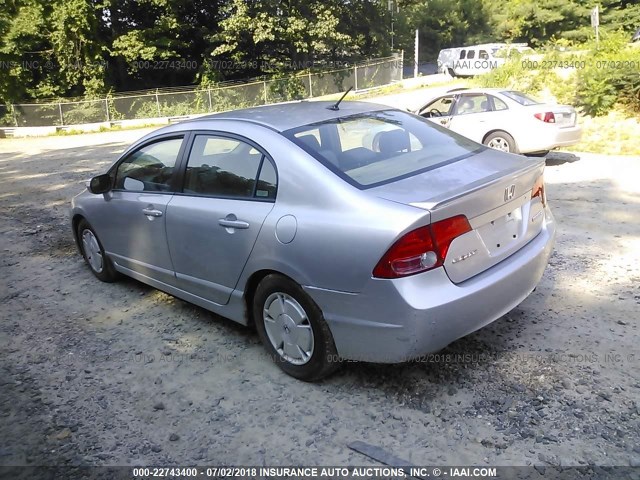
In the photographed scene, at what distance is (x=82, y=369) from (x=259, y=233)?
5.43 feet

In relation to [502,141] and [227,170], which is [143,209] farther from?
[502,141]

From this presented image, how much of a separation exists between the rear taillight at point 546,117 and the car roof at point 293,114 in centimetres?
586

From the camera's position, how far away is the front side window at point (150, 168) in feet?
13.9

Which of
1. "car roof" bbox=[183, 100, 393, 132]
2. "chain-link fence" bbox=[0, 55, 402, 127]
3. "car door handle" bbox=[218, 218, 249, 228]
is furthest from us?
"chain-link fence" bbox=[0, 55, 402, 127]

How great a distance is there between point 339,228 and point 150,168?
7.21 feet

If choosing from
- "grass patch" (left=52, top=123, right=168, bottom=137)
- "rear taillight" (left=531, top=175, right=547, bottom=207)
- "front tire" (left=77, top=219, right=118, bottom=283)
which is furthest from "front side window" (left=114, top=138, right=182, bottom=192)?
"grass patch" (left=52, top=123, right=168, bottom=137)

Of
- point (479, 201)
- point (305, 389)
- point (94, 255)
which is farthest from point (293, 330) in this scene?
point (94, 255)

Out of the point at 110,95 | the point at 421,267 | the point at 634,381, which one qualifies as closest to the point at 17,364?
the point at 421,267

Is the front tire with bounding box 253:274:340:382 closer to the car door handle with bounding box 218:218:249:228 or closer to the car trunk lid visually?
the car door handle with bounding box 218:218:249:228

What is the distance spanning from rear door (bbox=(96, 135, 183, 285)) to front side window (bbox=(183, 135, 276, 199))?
0.24 metres

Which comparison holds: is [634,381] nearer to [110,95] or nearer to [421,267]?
[421,267]

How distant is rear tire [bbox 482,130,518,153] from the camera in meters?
9.48

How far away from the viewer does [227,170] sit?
12.4 feet

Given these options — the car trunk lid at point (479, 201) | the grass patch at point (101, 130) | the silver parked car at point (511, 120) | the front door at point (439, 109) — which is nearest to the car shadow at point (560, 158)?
the silver parked car at point (511, 120)
